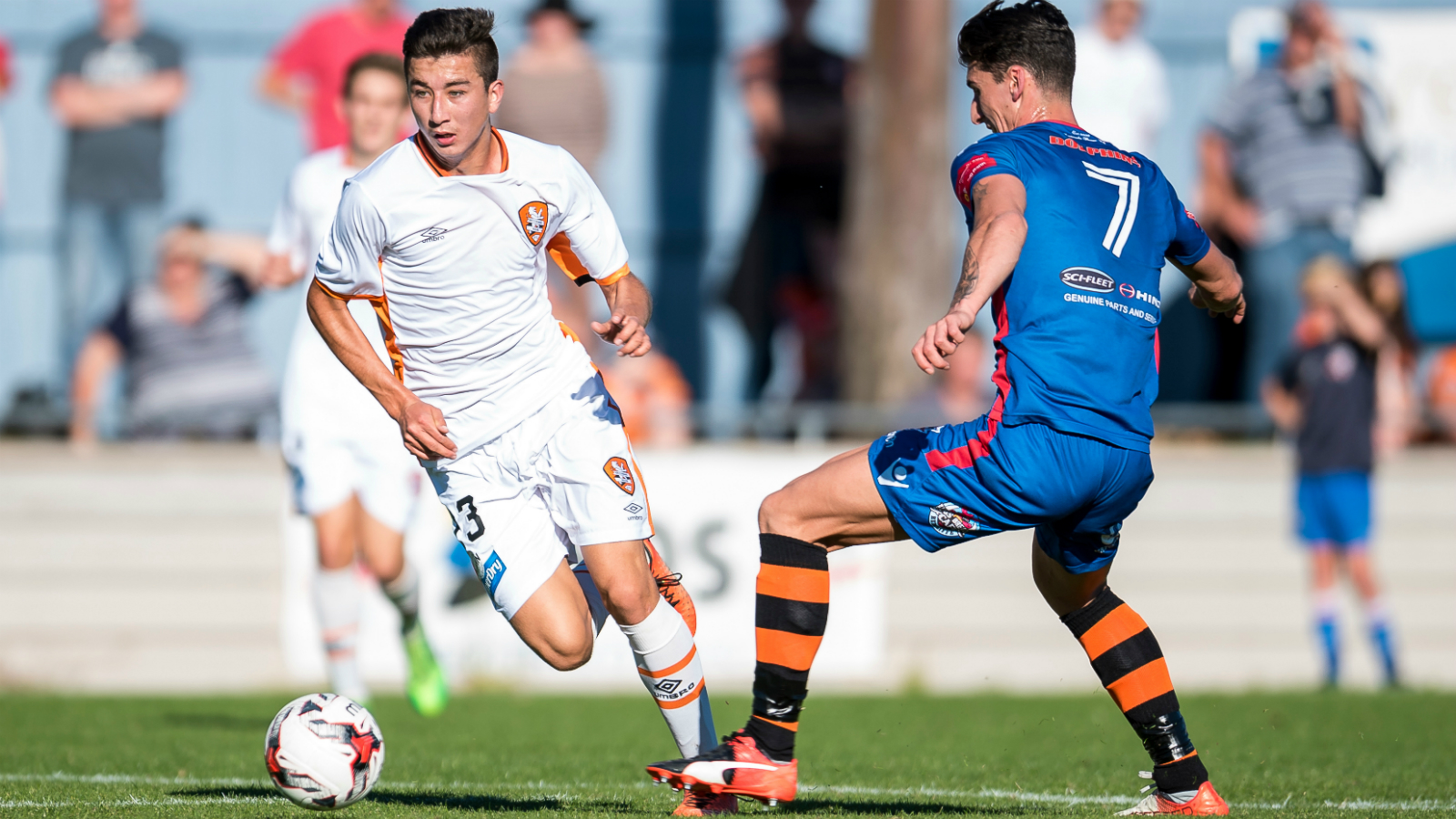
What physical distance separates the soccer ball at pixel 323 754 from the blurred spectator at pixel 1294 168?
954 centimetres

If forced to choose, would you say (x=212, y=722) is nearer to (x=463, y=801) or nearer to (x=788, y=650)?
(x=463, y=801)

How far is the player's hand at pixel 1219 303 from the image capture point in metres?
5.12

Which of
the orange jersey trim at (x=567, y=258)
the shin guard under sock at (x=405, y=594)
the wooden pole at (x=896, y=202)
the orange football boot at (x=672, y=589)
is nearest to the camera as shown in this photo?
the orange jersey trim at (x=567, y=258)

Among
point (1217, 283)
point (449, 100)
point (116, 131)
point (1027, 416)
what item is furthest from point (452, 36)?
point (116, 131)

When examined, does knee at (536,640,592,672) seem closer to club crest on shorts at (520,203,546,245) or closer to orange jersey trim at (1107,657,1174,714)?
club crest on shorts at (520,203,546,245)

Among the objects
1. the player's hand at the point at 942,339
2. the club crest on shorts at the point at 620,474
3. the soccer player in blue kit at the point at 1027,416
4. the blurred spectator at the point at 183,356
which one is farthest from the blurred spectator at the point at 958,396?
the player's hand at the point at 942,339

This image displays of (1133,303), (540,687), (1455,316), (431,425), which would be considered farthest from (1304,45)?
(431,425)

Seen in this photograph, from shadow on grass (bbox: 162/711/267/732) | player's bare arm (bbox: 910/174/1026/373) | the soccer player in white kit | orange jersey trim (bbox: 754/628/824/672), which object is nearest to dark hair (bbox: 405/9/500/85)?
the soccer player in white kit

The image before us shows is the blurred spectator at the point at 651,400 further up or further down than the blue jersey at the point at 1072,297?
further down

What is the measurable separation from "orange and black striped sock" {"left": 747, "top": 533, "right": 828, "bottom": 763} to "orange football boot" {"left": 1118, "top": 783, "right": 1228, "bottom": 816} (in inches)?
42.3

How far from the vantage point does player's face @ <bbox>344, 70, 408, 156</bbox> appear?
7.41 m

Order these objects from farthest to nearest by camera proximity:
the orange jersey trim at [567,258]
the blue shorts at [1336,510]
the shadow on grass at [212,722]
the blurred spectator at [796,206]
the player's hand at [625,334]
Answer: the blurred spectator at [796,206]
the blue shorts at [1336,510]
the shadow on grass at [212,722]
the orange jersey trim at [567,258]
the player's hand at [625,334]

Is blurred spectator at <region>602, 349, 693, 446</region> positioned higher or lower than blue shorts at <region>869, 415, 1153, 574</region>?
lower

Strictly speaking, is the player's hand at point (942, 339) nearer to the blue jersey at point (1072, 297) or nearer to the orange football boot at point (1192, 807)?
Result: the blue jersey at point (1072, 297)
